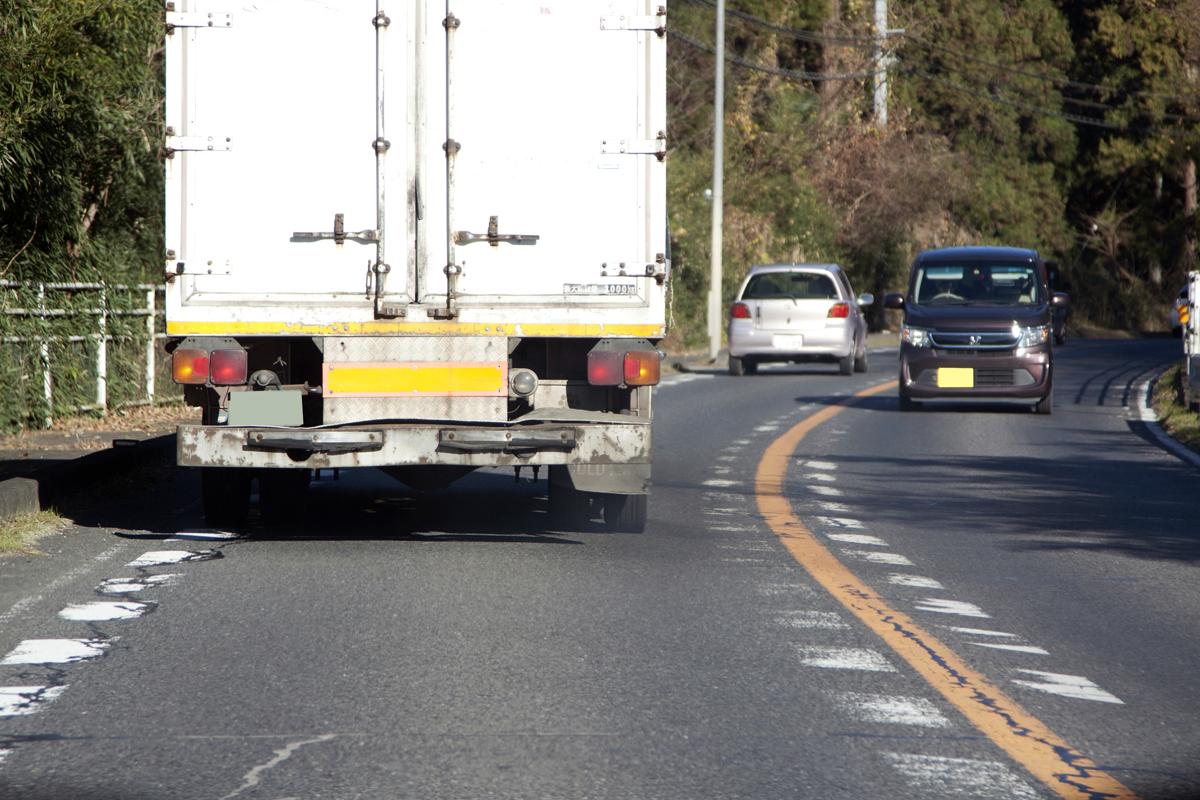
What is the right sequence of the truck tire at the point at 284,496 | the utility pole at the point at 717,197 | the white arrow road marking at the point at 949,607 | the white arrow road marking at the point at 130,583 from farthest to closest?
the utility pole at the point at 717,197, the truck tire at the point at 284,496, the white arrow road marking at the point at 130,583, the white arrow road marking at the point at 949,607

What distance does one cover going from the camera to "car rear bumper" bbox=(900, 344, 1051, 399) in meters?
20.5

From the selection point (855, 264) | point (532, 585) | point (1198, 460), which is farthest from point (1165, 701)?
point (855, 264)

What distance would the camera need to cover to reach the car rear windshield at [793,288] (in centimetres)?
2822

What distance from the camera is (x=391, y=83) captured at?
30.7 feet

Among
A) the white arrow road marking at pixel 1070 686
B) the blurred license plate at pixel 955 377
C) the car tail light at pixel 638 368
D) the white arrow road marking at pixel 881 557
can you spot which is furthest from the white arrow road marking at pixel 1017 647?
the blurred license plate at pixel 955 377

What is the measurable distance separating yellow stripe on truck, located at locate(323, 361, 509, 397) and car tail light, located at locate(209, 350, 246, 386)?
454mm

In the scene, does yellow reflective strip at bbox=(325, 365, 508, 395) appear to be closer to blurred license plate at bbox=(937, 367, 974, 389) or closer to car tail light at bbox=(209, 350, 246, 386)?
car tail light at bbox=(209, 350, 246, 386)

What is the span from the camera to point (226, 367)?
9445 mm

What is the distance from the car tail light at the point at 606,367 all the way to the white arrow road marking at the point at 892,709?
141 inches

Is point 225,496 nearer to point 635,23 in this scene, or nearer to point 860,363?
point 635,23

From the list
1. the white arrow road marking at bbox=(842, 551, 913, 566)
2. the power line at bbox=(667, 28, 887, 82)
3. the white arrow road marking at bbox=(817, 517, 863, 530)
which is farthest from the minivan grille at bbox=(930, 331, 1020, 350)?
the power line at bbox=(667, 28, 887, 82)

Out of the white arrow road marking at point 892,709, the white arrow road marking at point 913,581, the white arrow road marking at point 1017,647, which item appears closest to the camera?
the white arrow road marking at point 892,709

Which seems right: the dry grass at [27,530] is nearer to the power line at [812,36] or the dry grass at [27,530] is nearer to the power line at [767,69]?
the power line at [767,69]

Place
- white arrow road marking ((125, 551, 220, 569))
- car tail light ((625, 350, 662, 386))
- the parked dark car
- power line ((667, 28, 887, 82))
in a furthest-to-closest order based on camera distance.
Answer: power line ((667, 28, 887, 82))
the parked dark car
car tail light ((625, 350, 662, 386))
white arrow road marking ((125, 551, 220, 569))
